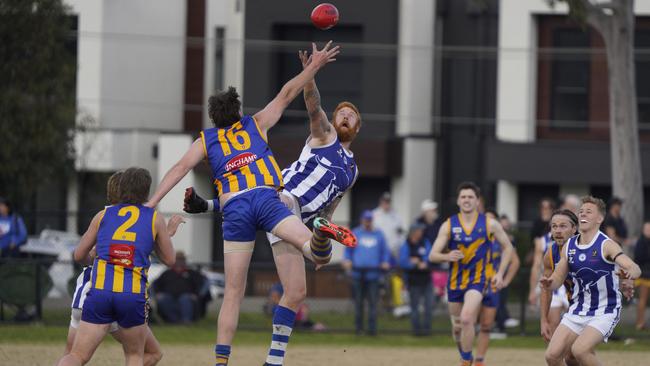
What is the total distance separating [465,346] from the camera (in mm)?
13852

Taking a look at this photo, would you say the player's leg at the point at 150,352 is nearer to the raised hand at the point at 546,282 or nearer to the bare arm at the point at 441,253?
the raised hand at the point at 546,282

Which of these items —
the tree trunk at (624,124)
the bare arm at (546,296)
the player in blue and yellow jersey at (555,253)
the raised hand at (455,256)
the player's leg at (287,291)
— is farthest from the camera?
the tree trunk at (624,124)

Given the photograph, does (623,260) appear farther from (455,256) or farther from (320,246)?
(455,256)

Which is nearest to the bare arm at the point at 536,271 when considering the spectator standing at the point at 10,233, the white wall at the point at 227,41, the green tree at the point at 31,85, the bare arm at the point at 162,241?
the bare arm at the point at 162,241

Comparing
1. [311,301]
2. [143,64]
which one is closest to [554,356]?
[311,301]

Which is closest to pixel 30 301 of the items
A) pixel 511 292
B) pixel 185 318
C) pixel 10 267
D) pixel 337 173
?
pixel 10 267

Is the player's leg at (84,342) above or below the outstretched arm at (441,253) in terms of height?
below

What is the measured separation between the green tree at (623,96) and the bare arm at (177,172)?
41.3ft

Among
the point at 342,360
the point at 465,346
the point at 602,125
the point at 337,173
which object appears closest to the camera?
the point at 337,173

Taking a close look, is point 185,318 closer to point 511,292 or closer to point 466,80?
point 511,292

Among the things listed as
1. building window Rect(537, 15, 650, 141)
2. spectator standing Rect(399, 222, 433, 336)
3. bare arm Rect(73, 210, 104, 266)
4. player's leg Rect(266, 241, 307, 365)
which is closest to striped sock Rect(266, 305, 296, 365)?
player's leg Rect(266, 241, 307, 365)

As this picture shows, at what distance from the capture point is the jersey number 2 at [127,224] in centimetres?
984

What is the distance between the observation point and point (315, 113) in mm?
10891

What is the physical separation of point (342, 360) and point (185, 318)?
473 cm
